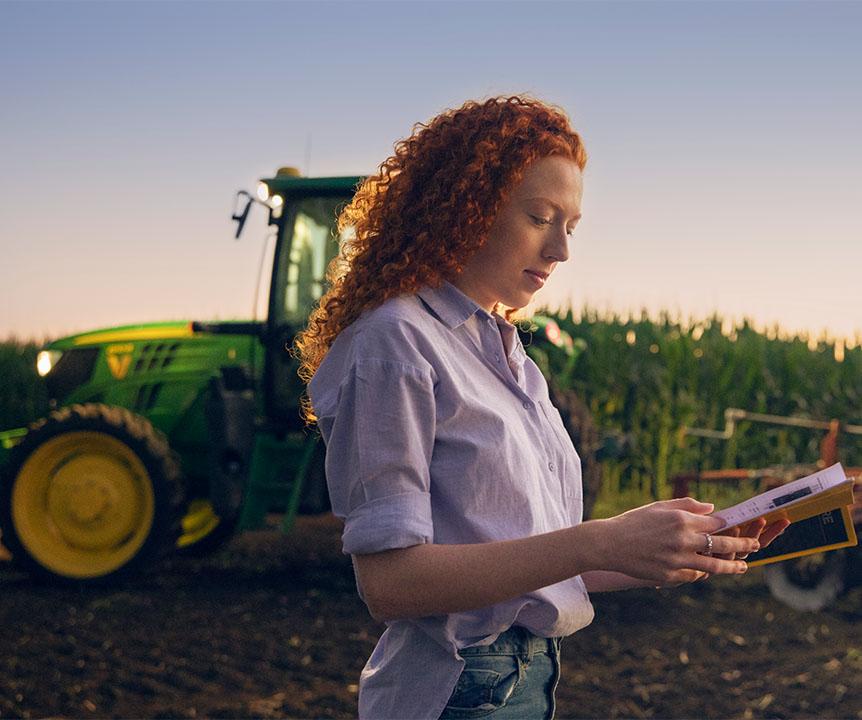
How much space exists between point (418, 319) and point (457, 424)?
5.6 inches

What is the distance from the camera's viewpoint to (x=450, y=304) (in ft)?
4.82

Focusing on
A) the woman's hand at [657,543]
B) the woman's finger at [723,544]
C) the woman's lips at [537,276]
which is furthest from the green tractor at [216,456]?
the woman's hand at [657,543]

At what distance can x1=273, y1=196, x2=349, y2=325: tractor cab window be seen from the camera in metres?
6.78

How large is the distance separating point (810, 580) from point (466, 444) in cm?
573

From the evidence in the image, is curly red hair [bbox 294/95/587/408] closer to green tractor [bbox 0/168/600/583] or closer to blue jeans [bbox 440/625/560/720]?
blue jeans [bbox 440/625/560/720]

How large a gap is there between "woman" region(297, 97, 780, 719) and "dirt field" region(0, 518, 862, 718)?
3.38 metres

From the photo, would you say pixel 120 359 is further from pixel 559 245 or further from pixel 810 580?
pixel 559 245

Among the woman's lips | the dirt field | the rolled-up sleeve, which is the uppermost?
the woman's lips

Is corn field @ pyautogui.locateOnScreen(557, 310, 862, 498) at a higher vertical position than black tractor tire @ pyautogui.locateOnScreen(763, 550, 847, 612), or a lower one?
higher

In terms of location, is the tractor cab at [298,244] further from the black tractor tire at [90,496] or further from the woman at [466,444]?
the woman at [466,444]

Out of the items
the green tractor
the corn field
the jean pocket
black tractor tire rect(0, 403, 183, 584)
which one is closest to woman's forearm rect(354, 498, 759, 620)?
the jean pocket

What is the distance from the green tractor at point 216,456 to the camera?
679cm

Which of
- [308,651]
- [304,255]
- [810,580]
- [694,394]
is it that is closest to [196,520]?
[304,255]

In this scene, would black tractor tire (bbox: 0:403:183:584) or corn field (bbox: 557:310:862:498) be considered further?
corn field (bbox: 557:310:862:498)
